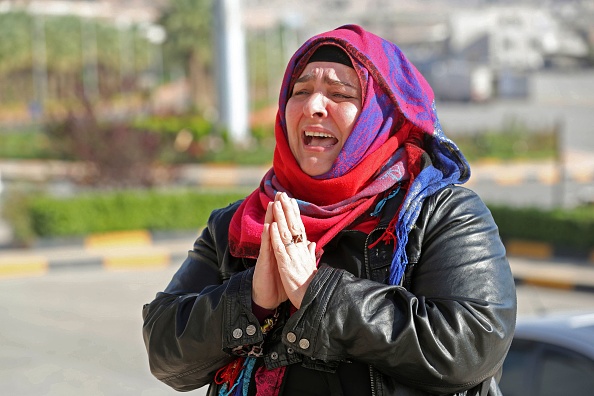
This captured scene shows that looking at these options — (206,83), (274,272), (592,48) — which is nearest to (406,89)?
(274,272)

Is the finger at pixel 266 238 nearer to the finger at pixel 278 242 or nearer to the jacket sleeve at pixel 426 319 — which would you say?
the finger at pixel 278 242

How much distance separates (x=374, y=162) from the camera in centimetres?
205

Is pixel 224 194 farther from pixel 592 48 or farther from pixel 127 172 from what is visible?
pixel 592 48

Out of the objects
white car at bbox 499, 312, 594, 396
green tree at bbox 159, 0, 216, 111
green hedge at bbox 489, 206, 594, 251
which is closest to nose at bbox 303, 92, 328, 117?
white car at bbox 499, 312, 594, 396

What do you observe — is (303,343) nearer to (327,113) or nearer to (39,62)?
(327,113)

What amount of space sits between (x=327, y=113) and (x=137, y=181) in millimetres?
13228

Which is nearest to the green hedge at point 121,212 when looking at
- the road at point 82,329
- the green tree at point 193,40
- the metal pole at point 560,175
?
the road at point 82,329

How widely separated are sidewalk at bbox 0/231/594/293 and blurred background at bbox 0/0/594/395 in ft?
0.08

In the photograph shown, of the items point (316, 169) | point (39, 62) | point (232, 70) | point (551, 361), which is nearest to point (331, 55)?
point (316, 169)

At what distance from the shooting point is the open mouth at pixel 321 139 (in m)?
2.09

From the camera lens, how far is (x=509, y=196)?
719 inches

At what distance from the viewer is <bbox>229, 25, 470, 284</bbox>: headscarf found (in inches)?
79.4

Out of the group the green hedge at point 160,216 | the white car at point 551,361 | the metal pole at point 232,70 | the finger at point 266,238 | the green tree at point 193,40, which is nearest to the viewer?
the finger at point 266,238

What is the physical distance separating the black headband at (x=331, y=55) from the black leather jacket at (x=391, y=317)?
34cm
